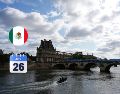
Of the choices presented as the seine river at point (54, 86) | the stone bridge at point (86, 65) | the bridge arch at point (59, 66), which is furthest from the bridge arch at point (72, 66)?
the seine river at point (54, 86)

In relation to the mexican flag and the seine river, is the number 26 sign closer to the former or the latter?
the mexican flag

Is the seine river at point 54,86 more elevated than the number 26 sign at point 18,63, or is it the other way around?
the number 26 sign at point 18,63

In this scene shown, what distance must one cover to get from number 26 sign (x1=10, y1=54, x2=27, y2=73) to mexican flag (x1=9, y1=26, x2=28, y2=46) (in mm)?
593

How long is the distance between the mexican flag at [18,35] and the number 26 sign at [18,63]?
0.59m

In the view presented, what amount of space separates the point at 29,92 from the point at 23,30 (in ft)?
144

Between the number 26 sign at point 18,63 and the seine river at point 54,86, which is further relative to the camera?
the seine river at point 54,86

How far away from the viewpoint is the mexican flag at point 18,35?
33.4 feet

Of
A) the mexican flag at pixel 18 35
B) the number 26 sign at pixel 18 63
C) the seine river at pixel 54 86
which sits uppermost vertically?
the mexican flag at pixel 18 35

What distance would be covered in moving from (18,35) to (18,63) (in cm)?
131

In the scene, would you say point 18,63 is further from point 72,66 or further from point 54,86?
point 72,66

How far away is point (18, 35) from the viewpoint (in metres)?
10.6

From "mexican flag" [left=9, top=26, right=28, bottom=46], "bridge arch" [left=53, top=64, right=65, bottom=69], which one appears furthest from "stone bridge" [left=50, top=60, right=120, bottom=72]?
"mexican flag" [left=9, top=26, right=28, bottom=46]

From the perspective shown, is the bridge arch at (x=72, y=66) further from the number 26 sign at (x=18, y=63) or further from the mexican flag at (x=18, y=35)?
the number 26 sign at (x=18, y=63)

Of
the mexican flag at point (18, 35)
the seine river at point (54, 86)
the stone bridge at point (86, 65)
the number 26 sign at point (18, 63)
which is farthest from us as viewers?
the stone bridge at point (86, 65)
